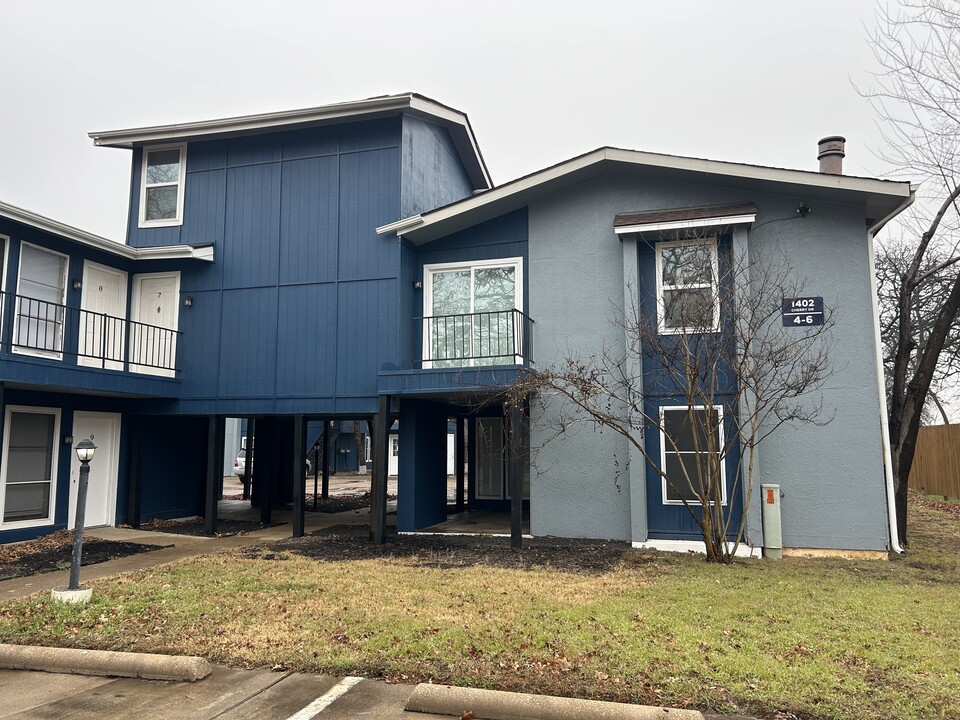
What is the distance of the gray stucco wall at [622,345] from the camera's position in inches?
396

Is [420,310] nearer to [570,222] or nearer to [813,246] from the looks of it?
[570,222]

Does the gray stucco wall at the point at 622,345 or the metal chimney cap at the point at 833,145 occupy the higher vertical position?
the metal chimney cap at the point at 833,145

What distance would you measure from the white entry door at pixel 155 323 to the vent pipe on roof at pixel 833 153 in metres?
11.9

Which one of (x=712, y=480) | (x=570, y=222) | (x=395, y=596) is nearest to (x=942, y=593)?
(x=712, y=480)

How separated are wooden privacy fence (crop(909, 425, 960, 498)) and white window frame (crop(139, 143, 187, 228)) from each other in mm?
20500

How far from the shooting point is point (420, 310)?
1270 centimetres

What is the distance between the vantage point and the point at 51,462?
470 inches

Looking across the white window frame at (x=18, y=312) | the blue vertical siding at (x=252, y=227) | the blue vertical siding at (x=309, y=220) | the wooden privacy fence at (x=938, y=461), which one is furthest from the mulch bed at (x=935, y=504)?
the white window frame at (x=18, y=312)

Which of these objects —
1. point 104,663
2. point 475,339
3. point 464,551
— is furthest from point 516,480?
point 104,663

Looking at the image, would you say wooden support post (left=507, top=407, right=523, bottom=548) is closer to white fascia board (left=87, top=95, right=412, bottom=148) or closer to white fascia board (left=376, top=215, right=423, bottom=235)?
white fascia board (left=376, top=215, right=423, bottom=235)

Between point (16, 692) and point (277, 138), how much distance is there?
35.4ft

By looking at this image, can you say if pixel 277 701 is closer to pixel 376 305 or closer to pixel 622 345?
pixel 622 345

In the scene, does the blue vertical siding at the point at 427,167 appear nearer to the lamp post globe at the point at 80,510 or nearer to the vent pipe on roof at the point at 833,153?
the lamp post globe at the point at 80,510

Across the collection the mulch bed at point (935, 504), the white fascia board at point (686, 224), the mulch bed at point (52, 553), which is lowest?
the mulch bed at point (935, 504)
